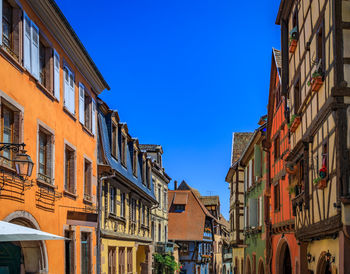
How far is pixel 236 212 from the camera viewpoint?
1288 inches

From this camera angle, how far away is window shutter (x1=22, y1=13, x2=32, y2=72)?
11816mm

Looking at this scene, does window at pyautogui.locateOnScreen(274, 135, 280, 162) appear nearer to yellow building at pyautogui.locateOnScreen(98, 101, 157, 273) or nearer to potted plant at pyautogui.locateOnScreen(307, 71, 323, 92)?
yellow building at pyautogui.locateOnScreen(98, 101, 157, 273)

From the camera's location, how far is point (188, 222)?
5344 cm

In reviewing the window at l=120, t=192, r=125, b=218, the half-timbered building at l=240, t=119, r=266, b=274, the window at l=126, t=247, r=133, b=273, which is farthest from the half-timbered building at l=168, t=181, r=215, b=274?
the window at l=120, t=192, r=125, b=218

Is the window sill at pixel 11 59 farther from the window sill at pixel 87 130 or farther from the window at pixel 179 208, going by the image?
the window at pixel 179 208

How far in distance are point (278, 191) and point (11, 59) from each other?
1236 centimetres

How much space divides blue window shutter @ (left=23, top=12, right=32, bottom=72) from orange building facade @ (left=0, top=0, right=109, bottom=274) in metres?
0.02

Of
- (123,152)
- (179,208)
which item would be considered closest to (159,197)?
(123,152)

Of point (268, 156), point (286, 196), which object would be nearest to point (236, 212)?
point (268, 156)

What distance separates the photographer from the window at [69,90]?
50.3 ft

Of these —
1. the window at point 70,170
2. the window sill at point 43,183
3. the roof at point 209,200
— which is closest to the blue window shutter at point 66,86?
the window at point 70,170

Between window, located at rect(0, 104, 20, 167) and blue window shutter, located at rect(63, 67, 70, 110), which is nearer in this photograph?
window, located at rect(0, 104, 20, 167)

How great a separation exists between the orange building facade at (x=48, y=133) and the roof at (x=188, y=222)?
35228 mm

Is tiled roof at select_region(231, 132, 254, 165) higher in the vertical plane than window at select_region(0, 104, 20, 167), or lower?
higher
